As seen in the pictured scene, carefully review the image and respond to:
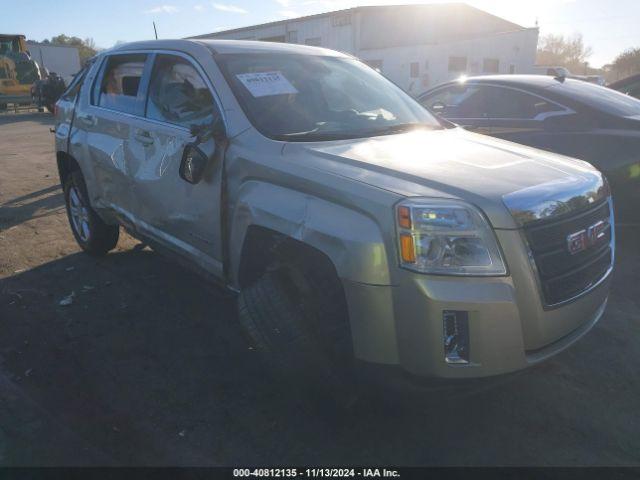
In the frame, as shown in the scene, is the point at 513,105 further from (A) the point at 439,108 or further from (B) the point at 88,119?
(B) the point at 88,119

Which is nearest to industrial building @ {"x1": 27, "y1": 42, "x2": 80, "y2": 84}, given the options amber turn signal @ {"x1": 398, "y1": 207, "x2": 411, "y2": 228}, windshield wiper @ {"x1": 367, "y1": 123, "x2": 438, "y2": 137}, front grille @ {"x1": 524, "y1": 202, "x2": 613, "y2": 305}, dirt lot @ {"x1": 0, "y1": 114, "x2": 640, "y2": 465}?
dirt lot @ {"x1": 0, "y1": 114, "x2": 640, "y2": 465}

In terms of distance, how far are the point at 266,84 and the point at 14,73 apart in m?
27.8

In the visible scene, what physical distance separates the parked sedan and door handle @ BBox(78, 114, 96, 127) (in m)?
3.16

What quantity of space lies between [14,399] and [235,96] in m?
2.10

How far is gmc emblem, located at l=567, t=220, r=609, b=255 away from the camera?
2402 millimetres

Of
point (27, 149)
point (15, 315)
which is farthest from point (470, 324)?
point (27, 149)

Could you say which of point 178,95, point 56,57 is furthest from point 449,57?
point 56,57

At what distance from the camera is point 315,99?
3.29m

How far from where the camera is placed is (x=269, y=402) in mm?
2869

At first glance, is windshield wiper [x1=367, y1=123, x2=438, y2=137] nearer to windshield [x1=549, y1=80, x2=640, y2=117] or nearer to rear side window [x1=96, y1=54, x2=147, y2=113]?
rear side window [x1=96, y1=54, x2=147, y2=113]

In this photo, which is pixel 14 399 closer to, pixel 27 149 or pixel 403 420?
pixel 403 420

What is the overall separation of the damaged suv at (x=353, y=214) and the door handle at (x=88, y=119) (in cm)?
69

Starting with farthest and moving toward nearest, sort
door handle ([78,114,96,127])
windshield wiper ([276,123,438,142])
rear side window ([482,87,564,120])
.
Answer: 1. rear side window ([482,87,564,120])
2. door handle ([78,114,96,127])
3. windshield wiper ([276,123,438,142])

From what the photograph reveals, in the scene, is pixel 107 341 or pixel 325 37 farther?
pixel 325 37
